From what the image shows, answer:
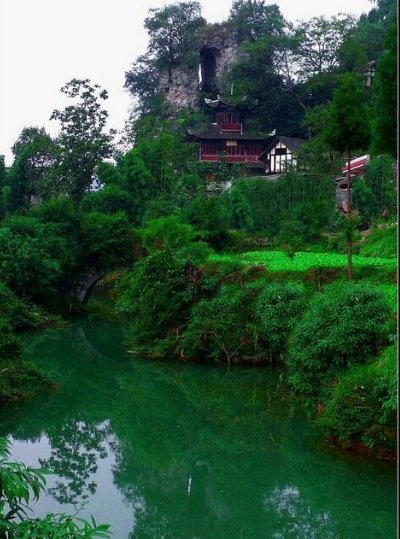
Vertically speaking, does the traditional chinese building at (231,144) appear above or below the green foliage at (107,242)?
above

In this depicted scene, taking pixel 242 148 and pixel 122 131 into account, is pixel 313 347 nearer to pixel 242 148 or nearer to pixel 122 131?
pixel 122 131

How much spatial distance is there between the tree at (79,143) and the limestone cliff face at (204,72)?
14489 millimetres

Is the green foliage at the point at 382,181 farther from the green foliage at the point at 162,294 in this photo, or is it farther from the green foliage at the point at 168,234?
the green foliage at the point at 162,294

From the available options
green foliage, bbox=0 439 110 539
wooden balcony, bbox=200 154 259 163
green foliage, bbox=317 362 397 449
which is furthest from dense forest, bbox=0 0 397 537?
green foliage, bbox=0 439 110 539

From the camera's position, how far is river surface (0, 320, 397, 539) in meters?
8.23

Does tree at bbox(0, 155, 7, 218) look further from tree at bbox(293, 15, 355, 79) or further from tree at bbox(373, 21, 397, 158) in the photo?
tree at bbox(373, 21, 397, 158)

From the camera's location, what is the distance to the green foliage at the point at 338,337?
1012 centimetres

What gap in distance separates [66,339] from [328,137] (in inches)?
359

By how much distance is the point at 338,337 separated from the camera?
1013 centimetres

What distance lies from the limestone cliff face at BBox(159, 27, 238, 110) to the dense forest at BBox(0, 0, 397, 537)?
0.81 ft

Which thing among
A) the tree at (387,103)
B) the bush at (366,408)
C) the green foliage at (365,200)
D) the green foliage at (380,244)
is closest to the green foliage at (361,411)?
the bush at (366,408)

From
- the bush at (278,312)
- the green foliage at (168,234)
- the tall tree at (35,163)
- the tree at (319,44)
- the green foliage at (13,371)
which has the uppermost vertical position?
the tree at (319,44)

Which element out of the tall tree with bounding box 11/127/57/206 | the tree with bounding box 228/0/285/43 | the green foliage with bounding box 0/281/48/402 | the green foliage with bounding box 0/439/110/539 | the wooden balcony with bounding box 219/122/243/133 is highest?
the tree with bounding box 228/0/285/43

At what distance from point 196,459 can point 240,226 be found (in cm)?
1640
